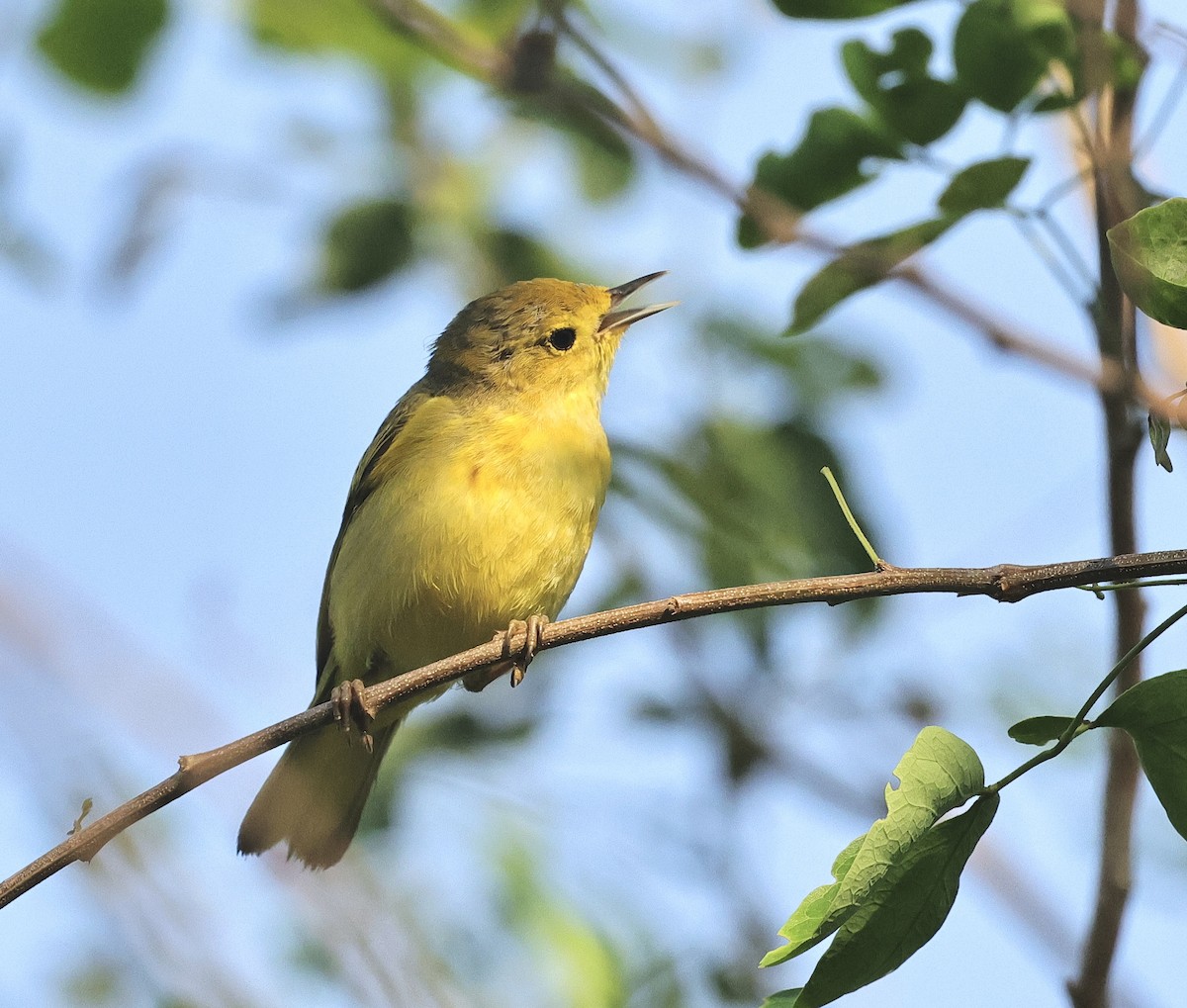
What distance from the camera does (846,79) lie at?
355cm

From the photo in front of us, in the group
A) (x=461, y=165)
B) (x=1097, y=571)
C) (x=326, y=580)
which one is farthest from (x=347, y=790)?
(x=1097, y=571)

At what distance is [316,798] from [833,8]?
125 inches

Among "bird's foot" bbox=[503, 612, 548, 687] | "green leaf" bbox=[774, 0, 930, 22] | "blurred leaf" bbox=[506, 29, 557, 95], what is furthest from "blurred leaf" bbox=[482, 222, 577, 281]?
"green leaf" bbox=[774, 0, 930, 22]

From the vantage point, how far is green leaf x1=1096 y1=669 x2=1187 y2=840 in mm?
2074

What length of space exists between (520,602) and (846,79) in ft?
6.30

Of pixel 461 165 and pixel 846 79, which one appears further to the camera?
pixel 461 165

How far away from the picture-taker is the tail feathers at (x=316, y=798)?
4609 mm

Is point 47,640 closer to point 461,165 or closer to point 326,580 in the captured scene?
point 326,580

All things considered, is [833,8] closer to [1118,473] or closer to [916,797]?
[1118,473]

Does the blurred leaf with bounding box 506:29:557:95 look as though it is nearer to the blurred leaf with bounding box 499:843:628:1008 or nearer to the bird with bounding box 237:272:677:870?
the bird with bounding box 237:272:677:870

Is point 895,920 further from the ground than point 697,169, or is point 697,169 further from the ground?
point 697,169

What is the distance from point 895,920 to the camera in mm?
1933

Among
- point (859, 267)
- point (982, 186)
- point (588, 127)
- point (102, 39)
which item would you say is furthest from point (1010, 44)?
point (102, 39)

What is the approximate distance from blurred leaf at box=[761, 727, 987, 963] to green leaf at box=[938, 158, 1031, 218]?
161 centimetres
